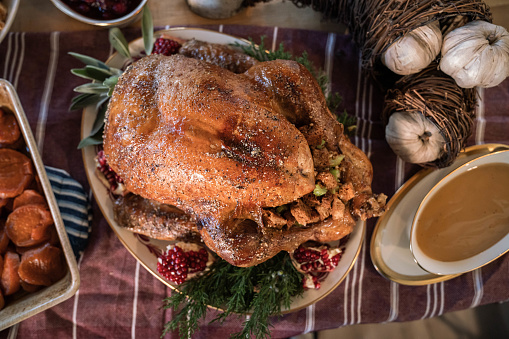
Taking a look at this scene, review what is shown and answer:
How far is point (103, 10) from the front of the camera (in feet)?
5.08

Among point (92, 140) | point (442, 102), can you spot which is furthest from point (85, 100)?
point (442, 102)

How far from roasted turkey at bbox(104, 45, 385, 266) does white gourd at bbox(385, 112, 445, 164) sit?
244 millimetres

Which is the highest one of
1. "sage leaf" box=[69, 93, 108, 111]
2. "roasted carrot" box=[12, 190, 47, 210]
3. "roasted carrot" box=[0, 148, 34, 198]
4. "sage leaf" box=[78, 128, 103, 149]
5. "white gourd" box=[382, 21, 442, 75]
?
"white gourd" box=[382, 21, 442, 75]

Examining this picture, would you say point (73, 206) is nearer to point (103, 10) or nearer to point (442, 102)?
point (103, 10)

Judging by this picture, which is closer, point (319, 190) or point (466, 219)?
point (319, 190)

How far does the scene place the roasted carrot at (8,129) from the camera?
135 centimetres

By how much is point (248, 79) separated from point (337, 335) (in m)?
1.15

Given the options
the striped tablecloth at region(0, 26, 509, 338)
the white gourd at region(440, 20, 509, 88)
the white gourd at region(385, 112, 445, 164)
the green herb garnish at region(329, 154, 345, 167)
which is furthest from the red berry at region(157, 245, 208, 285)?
the white gourd at region(440, 20, 509, 88)

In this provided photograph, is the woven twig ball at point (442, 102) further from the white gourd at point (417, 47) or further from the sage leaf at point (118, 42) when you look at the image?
the sage leaf at point (118, 42)

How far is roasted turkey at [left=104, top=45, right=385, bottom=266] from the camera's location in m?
1.09

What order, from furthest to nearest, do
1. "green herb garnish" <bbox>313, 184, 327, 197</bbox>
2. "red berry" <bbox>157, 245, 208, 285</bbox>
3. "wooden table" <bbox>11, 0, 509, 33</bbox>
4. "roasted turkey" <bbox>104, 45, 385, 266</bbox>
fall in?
"wooden table" <bbox>11, 0, 509, 33</bbox>, "red berry" <bbox>157, 245, 208, 285</bbox>, "green herb garnish" <bbox>313, 184, 327, 197</bbox>, "roasted turkey" <bbox>104, 45, 385, 266</bbox>

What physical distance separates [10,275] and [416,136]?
143 centimetres

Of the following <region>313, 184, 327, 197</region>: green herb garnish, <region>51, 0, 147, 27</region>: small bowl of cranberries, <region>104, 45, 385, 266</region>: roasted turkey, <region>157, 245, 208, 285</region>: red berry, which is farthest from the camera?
<region>51, 0, 147, 27</region>: small bowl of cranberries

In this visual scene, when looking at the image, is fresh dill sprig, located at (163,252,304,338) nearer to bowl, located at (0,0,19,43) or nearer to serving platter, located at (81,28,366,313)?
serving platter, located at (81,28,366,313)
